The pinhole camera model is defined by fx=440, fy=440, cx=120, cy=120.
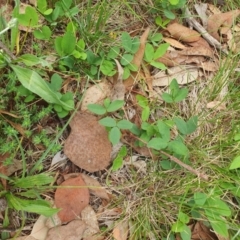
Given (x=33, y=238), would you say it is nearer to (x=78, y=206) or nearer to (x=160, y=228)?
(x=78, y=206)

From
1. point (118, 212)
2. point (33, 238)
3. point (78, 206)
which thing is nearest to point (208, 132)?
point (118, 212)

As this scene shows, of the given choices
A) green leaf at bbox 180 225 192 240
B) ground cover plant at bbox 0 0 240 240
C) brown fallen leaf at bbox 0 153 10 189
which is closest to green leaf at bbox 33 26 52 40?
ground cover plant at bbox 0 0 240 240

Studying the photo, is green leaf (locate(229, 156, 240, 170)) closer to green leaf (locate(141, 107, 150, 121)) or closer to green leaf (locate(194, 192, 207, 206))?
green leaf (locate(194, 192, 207, 206))

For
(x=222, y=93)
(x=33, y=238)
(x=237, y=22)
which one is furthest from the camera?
(x=237, y=22)

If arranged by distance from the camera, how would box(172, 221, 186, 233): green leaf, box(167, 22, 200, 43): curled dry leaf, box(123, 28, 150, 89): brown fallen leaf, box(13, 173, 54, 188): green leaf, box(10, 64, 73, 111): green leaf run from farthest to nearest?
box(167, 22, 200, 43): curled dry leaf → box(123, 28, 150, 89): brown fallen leaf → box(172, 221, 186, 233): green leaf → box(13, 173, 54, 188): green leaf → box(10, 64, 73, 111): green leaf

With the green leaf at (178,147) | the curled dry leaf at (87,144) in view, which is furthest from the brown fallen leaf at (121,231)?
the green leaf at (178,147)

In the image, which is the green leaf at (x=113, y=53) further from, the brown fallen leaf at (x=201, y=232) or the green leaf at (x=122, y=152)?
the brown fallen leaf at (x=201, y=232)
